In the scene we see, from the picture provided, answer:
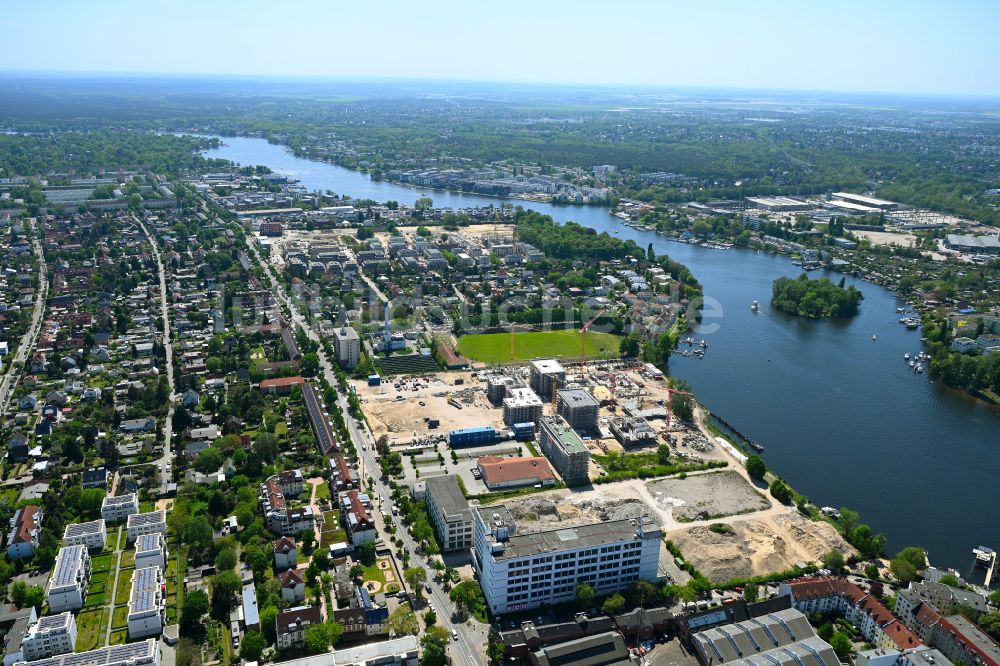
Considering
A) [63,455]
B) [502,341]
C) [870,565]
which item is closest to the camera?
[870,565]

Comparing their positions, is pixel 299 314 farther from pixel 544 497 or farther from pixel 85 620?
pixel 85 620

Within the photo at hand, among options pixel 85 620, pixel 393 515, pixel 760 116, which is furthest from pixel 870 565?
pixel 760 116

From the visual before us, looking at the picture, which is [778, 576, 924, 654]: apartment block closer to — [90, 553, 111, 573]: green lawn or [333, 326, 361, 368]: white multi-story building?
[90, 553, 111, 573]: green lawn

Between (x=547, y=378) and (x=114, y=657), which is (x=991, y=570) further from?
(x=114, y=657)

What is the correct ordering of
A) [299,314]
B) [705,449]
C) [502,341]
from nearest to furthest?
1. [705,449]
2. [502,341]
3. [299,314]

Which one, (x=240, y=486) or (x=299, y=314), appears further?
(x=299, y=314)

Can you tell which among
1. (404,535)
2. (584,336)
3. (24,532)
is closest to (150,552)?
(24,532)
